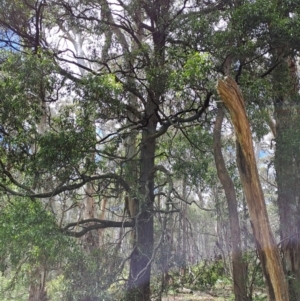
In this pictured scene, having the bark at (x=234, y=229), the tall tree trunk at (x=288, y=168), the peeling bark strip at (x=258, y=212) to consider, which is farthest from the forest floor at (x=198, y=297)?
the peeling bark strip at (x=258, y=212)

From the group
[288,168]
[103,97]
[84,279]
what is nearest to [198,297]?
[288,168]

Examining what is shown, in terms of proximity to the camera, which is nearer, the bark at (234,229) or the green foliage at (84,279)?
the green foliage at (84,279)

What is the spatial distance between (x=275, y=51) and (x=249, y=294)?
376 centimetres

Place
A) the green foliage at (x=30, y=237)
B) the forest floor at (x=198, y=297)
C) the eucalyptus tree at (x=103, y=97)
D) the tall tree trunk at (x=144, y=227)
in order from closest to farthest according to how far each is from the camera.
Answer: the green foliage at (x=30, y=237)
the eucalyptus tree at (x=103, y=97)
the tall tree trunk at (x=144, y=227)
the forest floor at (x=198, y=297)

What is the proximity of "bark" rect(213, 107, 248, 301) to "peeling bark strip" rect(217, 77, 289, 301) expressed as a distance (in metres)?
1.88

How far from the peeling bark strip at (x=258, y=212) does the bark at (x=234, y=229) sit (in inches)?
74.0

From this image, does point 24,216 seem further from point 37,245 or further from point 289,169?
point 289,169

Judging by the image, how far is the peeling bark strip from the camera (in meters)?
3.43

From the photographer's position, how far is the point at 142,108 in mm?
6535

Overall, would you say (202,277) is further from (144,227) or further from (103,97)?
(103,97)

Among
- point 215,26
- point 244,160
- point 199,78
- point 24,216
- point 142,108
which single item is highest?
point 215,26

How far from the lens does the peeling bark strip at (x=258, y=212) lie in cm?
343

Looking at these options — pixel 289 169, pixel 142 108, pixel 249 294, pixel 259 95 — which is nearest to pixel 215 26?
pixel 259 95

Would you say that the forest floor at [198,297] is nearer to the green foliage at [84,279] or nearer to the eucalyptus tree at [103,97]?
the eucalyptus tree at [103,97]
